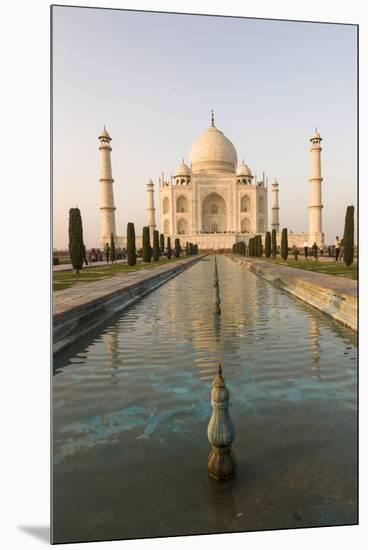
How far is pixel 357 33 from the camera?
2588 mm

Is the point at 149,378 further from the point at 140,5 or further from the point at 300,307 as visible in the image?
the point at 300,307

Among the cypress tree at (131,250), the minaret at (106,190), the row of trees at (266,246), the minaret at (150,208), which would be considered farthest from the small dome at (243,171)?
the cypress tree at (131,250)

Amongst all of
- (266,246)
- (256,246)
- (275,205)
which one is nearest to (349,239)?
(266,246)

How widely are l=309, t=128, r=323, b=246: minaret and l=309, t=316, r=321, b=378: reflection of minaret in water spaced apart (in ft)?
86.4

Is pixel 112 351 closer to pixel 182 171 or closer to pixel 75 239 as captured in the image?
pixel 75 239

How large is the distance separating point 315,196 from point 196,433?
30783mm

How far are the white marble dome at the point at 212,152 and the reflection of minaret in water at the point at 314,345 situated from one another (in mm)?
40548

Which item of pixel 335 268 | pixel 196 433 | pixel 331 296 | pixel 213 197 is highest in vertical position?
pixel 213 197

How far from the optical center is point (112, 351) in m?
4.12

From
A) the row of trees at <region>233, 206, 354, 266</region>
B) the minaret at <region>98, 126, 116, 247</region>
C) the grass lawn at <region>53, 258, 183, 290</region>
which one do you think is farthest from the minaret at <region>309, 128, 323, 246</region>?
the grass lawn at <region>53, 258, 183, 290</region>

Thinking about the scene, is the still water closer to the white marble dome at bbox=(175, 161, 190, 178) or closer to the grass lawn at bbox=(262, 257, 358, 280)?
the grass lawn at bbox=(262, 257, 358, 280)

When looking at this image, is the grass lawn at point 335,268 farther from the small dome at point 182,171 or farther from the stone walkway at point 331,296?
the small dome at point 182,171

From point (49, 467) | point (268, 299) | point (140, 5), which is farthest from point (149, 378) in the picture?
point (268, 299)
